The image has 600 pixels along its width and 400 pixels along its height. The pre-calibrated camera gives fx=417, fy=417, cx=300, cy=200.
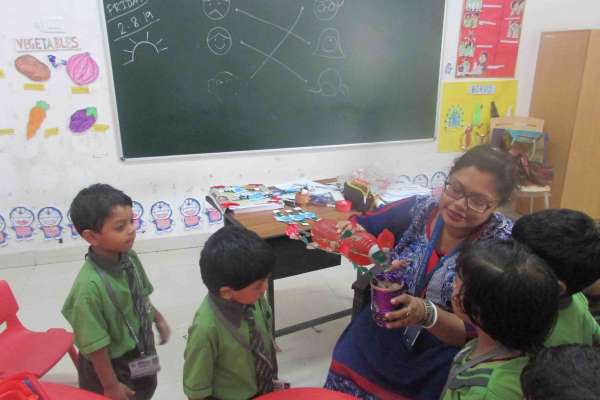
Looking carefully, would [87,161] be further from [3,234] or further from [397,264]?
[397,264]

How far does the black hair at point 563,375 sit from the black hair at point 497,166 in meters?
0.62

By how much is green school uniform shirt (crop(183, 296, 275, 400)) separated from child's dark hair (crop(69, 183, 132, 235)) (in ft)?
1.60

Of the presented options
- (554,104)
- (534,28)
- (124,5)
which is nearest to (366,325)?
(124,5)

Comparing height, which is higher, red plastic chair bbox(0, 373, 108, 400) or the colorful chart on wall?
the colorful chart on wall

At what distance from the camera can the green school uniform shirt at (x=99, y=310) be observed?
4.12 ft

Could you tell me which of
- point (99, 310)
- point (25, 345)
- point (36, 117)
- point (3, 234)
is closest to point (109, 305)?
point (99, 310)

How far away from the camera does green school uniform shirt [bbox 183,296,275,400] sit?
1093mm

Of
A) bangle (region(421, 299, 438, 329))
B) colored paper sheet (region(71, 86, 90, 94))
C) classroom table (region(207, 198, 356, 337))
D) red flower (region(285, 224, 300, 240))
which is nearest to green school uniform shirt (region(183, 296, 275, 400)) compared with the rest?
bangle (region(421, 299, 438, 329))

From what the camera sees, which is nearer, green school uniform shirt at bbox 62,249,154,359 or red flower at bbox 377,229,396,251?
green school uniform shirt at bbox 62,249,154,359

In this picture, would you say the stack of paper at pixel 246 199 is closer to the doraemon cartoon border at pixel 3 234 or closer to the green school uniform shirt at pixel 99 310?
the green school uniform shirt at pixel 99 310

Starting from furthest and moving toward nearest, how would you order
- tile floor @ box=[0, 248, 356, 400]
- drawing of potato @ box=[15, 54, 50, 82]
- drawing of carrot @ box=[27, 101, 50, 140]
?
drawing of carrot @ box=[27, 101, 50, 140] → drawing of potato @ box=[15, 54, 50, 82] → tile floor @ box=[0, 248, 356, 400]

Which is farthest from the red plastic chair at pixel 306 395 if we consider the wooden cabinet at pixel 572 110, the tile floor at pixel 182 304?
the wooden cabinet at pixel 572 110

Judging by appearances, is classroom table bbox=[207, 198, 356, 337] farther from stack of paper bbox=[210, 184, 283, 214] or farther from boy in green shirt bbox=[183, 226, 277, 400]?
boy in green shirt bbox=[183, 226, 277, 400]

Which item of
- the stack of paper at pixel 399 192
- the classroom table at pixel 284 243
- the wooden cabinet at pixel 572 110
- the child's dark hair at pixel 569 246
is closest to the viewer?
the child's dark hair at pixel 569 246
